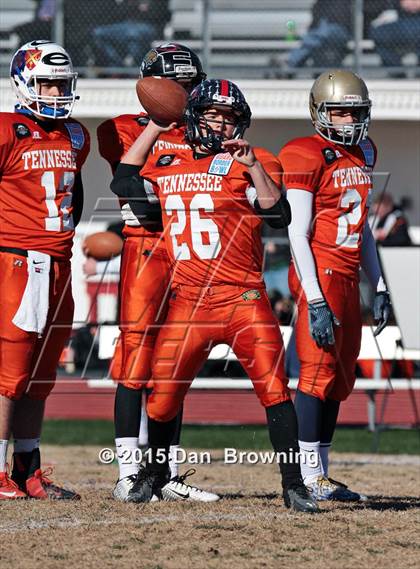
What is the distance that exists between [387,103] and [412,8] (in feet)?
3.66

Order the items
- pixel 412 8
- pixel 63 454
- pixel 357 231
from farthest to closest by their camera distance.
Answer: pixel 412 8 < pixel 63 454 < pixel 357 231

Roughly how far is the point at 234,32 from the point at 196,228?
29.7 ft

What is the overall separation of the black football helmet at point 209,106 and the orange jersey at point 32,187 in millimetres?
748

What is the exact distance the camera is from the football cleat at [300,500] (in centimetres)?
584

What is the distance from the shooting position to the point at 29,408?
654 centimetres

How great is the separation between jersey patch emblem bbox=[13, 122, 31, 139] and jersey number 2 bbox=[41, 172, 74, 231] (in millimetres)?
221

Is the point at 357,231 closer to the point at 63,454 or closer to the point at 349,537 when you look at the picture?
the point at 349,537

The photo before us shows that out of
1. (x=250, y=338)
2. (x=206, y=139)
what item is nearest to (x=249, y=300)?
(x=250, y=338)

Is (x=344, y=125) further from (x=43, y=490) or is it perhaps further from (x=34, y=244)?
(x=43, y=490)

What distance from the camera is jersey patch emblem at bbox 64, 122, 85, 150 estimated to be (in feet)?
21.4

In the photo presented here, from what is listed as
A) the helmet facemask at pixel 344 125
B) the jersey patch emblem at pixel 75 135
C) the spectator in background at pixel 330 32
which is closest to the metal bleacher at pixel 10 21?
the spectator in background at pixel 330 32

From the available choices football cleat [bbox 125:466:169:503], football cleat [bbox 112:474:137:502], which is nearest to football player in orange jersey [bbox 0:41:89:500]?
football cleat [bbox 112:474:137:502]

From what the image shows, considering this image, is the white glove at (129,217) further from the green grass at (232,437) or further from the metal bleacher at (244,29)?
the metal bleacher at (244,29)

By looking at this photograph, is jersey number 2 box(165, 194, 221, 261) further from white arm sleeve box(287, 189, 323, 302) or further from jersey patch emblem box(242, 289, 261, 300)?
white arm sleeve box(287, 189, 323, 302)
